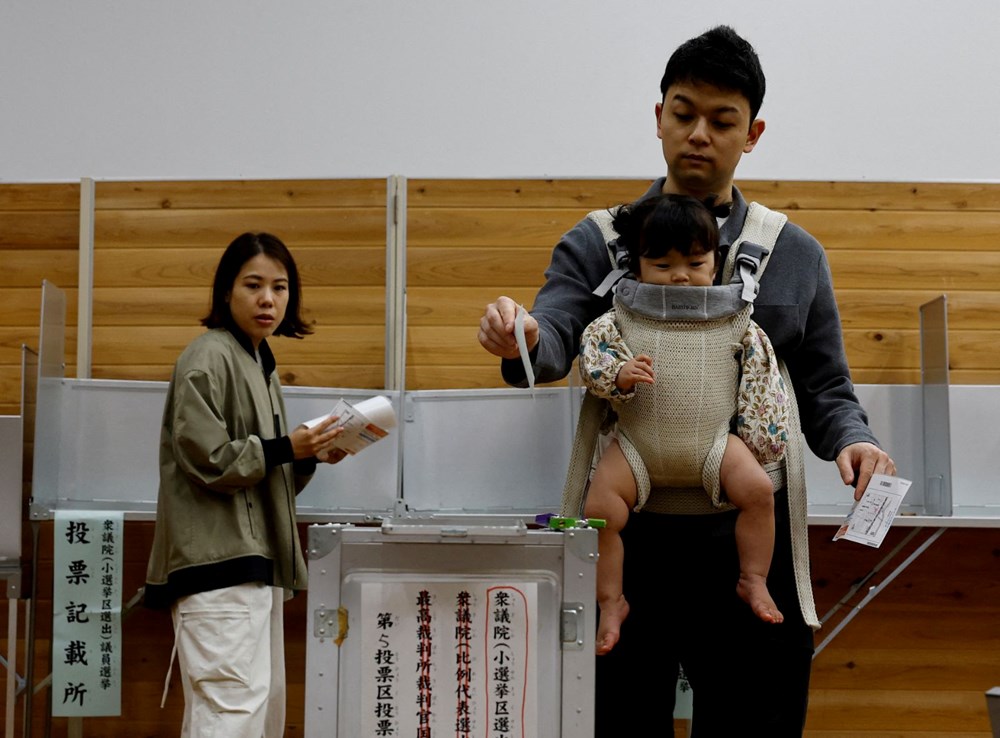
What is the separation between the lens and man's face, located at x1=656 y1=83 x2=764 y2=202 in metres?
1.77

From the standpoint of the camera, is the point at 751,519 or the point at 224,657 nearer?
the point at 751,519

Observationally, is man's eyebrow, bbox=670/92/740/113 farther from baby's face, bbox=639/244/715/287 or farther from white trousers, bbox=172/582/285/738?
white trousers, bbox=172/582/285/738

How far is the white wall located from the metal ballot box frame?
8.74 feet

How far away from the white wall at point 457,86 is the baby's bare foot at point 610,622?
253 cm

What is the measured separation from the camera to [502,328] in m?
1.54

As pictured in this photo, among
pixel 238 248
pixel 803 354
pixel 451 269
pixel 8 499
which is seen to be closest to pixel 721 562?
pixel 803 354

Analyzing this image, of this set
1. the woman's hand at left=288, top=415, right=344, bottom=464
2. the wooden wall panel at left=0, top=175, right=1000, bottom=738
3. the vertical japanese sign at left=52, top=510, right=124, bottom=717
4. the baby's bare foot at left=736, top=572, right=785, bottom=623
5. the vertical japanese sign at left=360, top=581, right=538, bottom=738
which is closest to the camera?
the vertical japanese sign at left=360, top=581, right=538, bottom=738

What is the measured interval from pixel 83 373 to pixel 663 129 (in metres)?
2.46

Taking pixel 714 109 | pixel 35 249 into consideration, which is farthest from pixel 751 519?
pixel 35 249

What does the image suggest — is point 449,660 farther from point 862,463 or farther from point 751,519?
point 862,463

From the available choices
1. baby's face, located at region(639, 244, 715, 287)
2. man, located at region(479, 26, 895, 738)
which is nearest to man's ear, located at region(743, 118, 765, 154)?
man, located at region(479, 26, 895, 738)

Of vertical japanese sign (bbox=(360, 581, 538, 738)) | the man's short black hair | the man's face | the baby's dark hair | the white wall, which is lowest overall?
vertical japanese sign (bbox=(360, 581, 538, 738))

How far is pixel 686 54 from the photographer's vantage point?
179 cm

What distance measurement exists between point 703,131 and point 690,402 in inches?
15.4
